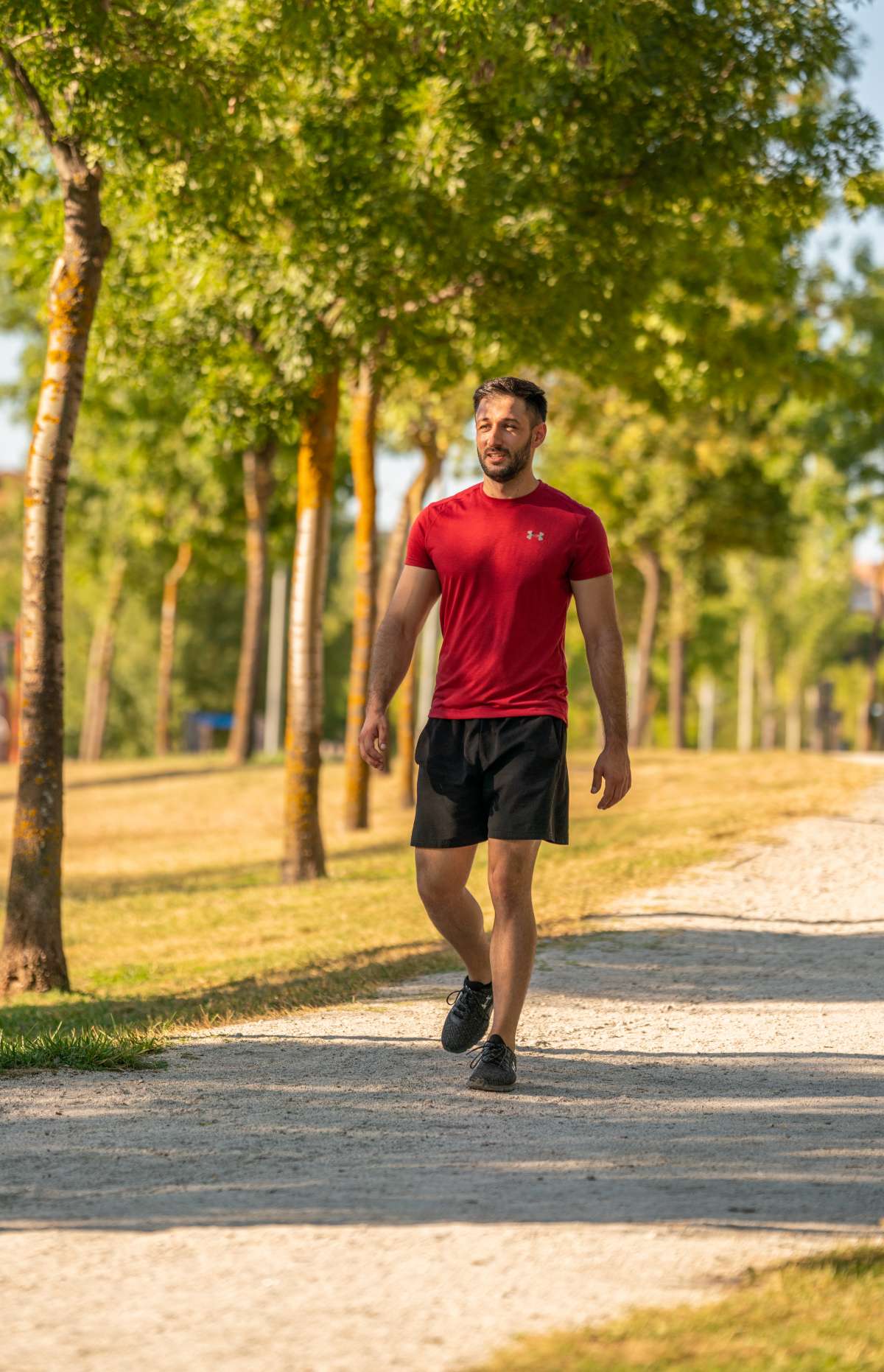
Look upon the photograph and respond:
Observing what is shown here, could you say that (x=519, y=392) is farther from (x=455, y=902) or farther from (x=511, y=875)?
(x=455, y=902)

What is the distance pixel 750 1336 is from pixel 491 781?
2.44 metres

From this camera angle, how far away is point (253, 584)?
2895 cm

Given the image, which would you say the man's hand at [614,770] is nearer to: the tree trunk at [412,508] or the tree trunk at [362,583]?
the tree trunk at [362,583]

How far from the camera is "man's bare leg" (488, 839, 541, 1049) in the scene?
18.0 feet

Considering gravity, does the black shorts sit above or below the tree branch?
below

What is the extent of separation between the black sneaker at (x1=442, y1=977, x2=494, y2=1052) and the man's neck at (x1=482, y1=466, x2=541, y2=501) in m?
1.66

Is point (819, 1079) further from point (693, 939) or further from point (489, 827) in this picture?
point (693, 939)

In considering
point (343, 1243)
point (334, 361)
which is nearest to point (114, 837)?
point (334, 361)

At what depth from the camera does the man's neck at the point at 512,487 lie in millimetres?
5500

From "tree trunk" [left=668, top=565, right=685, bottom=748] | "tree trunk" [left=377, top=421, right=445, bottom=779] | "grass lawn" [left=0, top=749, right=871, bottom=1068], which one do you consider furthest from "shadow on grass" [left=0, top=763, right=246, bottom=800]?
"tree trunk" [left=668, top=565, right=685, bottom=748]

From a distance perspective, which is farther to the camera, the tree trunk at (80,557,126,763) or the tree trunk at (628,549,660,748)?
the tree trunk at (80,557,126,763)

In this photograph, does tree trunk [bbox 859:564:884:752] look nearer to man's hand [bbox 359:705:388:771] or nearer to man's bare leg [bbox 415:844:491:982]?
man's bare leg [bbox 415:844:491:982]

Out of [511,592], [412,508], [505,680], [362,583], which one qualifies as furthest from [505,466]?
[412,508]

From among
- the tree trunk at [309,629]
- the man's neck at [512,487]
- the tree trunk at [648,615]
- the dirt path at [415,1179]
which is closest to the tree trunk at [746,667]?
the tree trunk at [648,615]
